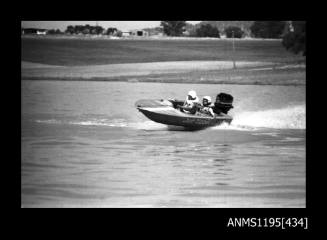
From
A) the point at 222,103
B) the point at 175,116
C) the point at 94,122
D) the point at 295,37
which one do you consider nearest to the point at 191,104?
the point at 175,116

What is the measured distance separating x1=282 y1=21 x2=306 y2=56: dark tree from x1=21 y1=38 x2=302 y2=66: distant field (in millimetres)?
1770

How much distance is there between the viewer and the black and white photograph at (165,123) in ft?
49.5

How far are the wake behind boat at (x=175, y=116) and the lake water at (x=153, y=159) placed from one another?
278 millimetres

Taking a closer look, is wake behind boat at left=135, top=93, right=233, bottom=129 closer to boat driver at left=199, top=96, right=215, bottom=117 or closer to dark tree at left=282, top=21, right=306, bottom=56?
boat driver at left=199, top=96, right=215, bottom=117

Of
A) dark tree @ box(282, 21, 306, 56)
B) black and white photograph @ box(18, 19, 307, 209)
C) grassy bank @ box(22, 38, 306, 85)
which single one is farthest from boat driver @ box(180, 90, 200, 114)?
grassy bank @ box(22, 38, 306, 85)

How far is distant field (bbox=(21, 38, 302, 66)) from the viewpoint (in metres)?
39.5

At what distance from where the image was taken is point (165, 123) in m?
22.8

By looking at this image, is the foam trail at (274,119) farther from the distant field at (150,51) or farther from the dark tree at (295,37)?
the distant field at (150,51)

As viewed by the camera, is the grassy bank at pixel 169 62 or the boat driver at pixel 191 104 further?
the grassy bank at pixel 169 62

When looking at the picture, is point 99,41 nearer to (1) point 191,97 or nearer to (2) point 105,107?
(2) point 105,107

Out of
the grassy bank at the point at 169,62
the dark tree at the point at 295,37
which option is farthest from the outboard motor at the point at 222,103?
the grassy bank at the point at 169,62

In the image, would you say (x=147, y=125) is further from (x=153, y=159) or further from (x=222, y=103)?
(x=153, y=159)

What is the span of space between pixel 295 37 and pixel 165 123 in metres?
15.1
